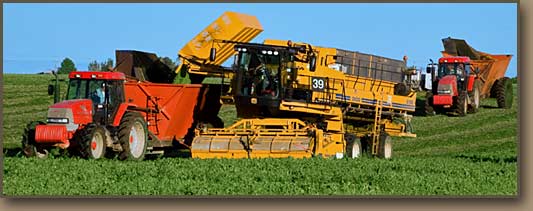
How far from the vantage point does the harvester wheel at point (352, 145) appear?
2211 centimetres

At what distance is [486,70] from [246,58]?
15818mm

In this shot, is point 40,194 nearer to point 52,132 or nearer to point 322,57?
point 52,132

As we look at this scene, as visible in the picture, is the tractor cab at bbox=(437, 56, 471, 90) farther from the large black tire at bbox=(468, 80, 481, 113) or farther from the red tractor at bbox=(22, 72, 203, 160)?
the red tractor at bbox=(22, 72, 203, 160)

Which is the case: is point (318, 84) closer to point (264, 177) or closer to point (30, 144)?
point (30, 144)

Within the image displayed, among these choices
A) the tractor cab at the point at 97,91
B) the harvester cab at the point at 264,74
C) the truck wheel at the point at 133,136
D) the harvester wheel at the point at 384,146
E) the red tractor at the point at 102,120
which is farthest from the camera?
the harvester wheel at the point at 384,146

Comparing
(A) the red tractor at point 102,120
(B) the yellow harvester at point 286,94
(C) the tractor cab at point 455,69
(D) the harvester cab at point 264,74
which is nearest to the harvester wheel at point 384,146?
(B) the yellow harvester at point 286,94

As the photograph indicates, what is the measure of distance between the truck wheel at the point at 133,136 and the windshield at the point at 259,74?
2375mm

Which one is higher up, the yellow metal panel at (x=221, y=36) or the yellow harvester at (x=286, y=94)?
the yellow metal panel at (x=221, y=36)

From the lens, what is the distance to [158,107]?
21.4 meters

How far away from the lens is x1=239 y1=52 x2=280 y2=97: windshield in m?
20.9

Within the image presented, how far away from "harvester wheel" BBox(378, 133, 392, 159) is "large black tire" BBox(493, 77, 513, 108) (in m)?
11.3

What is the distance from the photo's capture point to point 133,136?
1959 cm

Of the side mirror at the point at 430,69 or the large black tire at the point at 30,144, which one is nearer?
the large black tire at the point at 30,144

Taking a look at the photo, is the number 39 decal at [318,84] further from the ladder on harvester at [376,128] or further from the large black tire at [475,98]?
the large black tire at [475,98]
